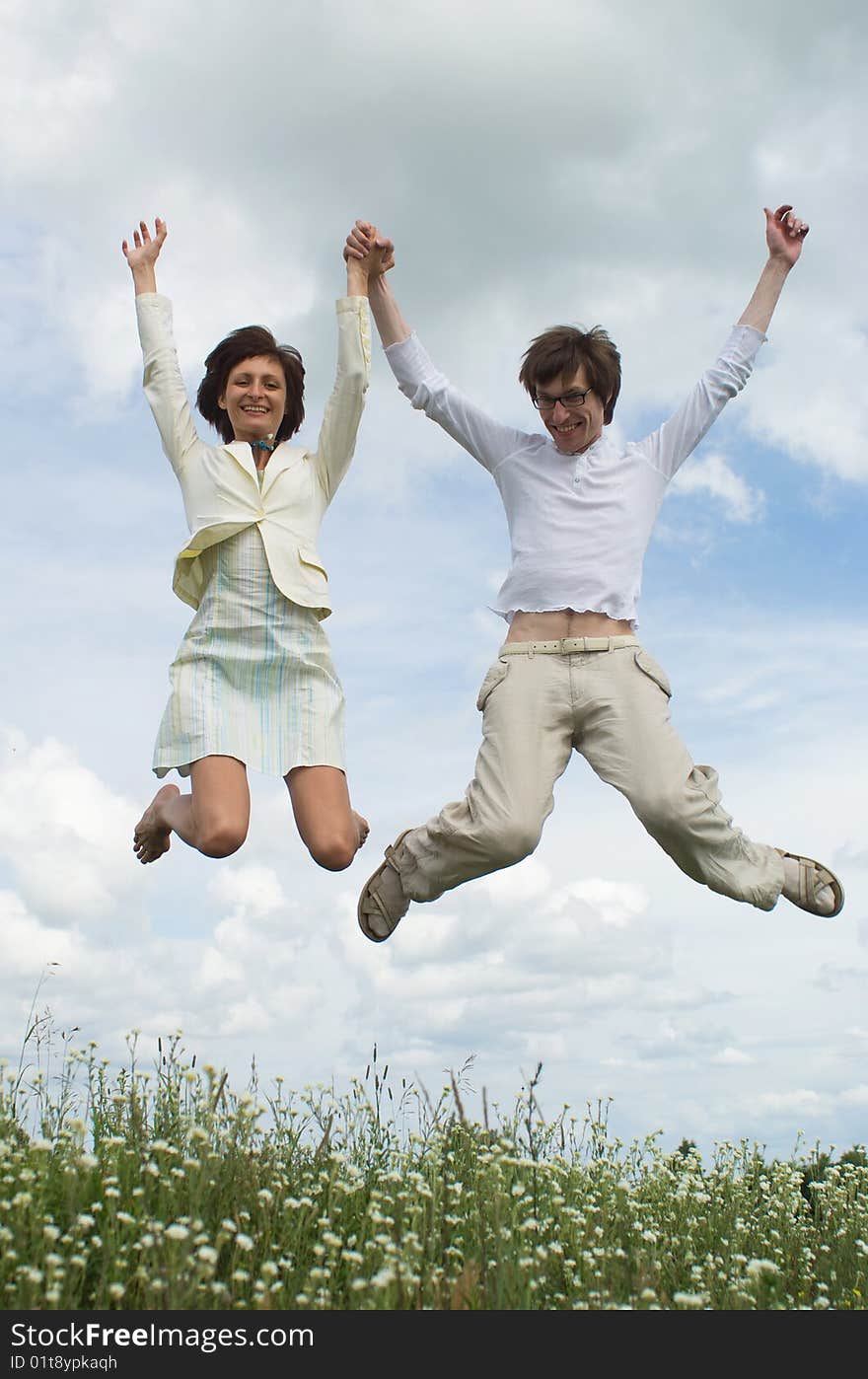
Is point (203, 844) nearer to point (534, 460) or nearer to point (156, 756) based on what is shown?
point (156, 756)

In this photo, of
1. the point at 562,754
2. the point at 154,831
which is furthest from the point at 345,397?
the point at 154,831

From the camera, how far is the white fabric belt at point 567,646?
6.98 m

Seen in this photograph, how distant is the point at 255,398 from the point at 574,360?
1.75 meters

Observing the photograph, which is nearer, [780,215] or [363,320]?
[363,320]

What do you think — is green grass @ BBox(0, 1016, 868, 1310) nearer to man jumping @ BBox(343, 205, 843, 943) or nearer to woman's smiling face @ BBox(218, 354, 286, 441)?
man jumping @ BBox(343, 205, 843, 943)

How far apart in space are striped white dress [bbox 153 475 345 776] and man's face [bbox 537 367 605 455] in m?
1.70

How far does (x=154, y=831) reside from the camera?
754 centimetres

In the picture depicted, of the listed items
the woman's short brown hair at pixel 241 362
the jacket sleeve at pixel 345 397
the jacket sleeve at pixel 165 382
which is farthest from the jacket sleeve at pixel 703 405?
the jacket sleeve at pixel 165 382

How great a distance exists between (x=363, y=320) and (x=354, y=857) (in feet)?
9.36

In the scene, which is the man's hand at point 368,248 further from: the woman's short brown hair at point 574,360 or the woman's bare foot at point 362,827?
the woman's bare foot at point 362,827

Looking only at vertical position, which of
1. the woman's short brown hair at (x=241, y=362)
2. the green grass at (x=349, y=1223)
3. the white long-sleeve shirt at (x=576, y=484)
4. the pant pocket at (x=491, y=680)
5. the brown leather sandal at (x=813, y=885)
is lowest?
the green grass at (x=349, y=1223)

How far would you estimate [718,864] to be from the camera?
23.9 ft

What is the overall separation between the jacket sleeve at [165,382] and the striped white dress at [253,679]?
69cm
